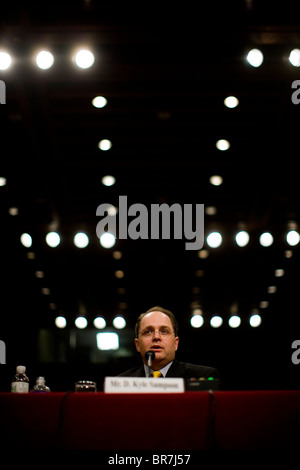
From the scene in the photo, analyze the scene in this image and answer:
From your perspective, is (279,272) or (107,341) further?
(107,341)

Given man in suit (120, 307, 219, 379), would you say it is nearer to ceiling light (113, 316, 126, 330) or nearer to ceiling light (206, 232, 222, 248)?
ceiling light (206, 232, 222, 248)

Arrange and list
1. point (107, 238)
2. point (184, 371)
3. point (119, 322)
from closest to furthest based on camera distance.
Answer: point (184, 371)
point (107, 238)
point (119, 322)

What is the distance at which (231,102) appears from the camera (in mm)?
4723

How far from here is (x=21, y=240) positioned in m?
7.38

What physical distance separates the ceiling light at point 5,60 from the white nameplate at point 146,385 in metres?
2.81

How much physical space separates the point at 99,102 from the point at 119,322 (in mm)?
6443

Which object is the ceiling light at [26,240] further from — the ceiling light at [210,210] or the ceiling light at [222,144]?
the ceiling light at [222,144]

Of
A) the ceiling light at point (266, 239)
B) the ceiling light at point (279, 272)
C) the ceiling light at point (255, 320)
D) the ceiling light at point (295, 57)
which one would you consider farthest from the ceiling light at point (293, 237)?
the ceiling light at point (255, 320)

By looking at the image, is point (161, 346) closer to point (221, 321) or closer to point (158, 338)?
point (158, 338)

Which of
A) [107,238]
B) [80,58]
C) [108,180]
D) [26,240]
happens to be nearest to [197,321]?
[107,238]

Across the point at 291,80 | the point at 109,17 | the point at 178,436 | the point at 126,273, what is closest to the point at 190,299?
the point at 126,273

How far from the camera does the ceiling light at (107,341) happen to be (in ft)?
34.2

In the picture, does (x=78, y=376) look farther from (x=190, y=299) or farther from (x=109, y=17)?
(x=109, y=17)
